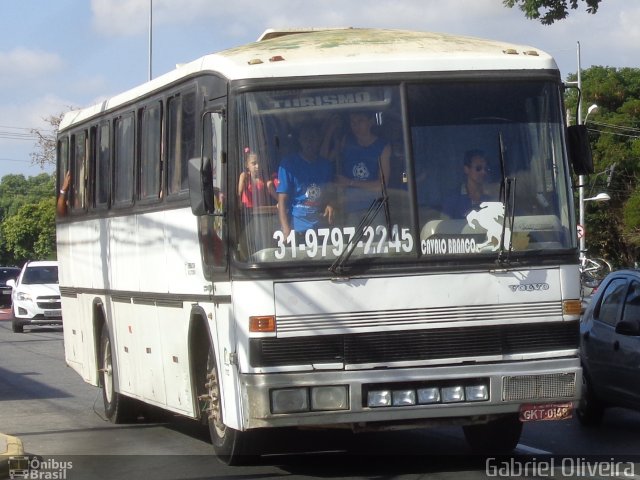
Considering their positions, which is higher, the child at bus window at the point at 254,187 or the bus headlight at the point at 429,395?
the child at bus window at the point at 254,187

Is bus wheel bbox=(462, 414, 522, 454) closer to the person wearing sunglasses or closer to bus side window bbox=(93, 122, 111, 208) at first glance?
the person wearing sunglasses

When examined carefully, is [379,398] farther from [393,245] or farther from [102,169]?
[102,169]

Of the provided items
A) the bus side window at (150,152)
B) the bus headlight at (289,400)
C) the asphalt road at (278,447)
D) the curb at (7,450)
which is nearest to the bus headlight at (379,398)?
the bus headlight at (289,400)

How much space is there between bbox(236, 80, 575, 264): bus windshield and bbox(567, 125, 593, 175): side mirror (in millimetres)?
198

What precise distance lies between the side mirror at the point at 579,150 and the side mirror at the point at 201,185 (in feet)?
8.89

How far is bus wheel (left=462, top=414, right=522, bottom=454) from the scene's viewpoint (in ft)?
32.9

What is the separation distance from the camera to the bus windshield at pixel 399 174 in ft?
28.6

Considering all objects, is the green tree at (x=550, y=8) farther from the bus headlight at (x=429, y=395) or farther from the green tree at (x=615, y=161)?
the green tree at (x=615, y=161)

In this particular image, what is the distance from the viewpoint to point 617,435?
11781 mm

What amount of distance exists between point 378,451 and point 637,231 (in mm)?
46640

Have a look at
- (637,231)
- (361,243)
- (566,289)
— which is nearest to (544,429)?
(566,289)

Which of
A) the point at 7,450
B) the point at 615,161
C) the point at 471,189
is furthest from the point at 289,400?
the point at 615,161

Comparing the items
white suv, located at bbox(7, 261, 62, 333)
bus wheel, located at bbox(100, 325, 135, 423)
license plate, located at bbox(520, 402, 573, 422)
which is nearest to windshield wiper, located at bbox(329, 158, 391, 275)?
license plate, located at bbox(520, 402, 573, 422)

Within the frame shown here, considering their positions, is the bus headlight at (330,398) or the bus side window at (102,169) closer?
the bus headlight at (330,398)
